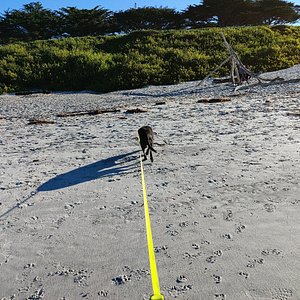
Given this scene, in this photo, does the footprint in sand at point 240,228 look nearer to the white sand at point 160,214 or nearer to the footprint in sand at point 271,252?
the white sand at point 160,214

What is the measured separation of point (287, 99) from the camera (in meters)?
10.4

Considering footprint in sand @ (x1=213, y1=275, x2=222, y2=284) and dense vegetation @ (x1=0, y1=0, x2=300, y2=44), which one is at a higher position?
dense vegetation @ (x1=0, y1=0, x2=300, y2=44)

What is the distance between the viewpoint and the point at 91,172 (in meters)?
5.27

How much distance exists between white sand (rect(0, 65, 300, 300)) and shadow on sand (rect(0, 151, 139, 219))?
18 millimetres

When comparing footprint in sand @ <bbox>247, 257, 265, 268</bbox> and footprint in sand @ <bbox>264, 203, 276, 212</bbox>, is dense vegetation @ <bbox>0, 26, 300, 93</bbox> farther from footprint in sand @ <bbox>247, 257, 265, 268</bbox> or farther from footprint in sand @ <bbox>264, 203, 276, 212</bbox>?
footprint in sand @ <bbox>247, 257, 265, 268</bbox>

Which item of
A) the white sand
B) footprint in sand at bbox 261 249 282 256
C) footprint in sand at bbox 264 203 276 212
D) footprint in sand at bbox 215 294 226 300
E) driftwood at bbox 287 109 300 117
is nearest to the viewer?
footprint in sand at bbox 215 294 226 300

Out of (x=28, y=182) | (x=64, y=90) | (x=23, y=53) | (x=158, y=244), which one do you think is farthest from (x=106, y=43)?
(x=158, y=244)

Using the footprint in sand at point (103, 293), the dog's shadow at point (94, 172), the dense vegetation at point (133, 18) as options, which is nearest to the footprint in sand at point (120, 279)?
the footprint in sand at point (103, 293)

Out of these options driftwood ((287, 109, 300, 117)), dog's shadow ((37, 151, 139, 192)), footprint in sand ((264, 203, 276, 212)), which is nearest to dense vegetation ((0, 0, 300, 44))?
driftwood ((287, 109, 300, 117))

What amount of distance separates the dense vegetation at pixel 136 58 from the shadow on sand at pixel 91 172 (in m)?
15.1

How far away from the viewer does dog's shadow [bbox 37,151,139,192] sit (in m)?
4.84

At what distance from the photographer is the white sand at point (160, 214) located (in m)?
2.69

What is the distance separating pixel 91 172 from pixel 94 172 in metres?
0.05

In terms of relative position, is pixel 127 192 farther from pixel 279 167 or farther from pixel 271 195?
pixel 279 167
